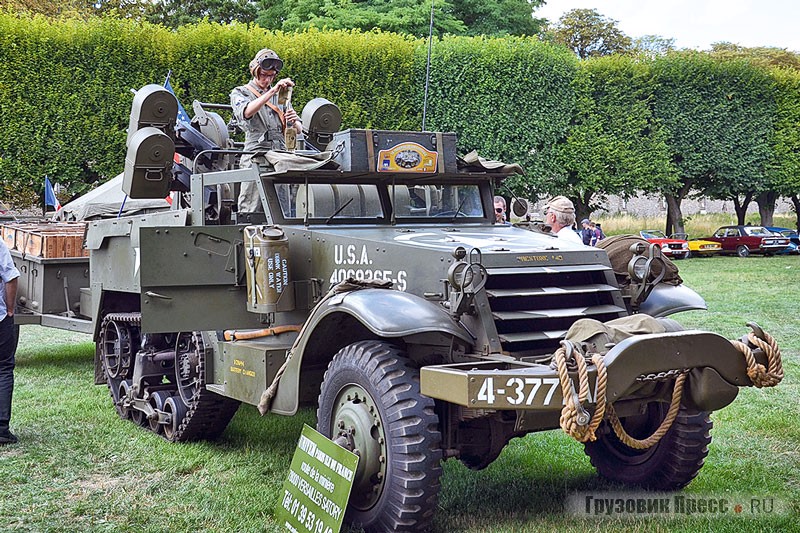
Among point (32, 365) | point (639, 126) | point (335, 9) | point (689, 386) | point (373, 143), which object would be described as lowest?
point (32, 365)

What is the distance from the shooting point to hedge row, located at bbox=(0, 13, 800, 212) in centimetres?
1898

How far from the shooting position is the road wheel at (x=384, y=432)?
15.2 ft

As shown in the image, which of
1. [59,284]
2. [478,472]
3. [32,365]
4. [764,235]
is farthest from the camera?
[764,235]

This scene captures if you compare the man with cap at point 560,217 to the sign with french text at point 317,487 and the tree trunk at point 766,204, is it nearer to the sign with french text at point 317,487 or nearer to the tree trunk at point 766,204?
the sign with french text at point 317,487

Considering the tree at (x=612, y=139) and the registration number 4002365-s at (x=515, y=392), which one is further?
the tree at (x=612, y=139)

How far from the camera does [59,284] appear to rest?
9.86 m

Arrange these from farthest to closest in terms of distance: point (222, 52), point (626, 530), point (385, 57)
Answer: point (385, 57)
point (222, 52)
point (626, 530)

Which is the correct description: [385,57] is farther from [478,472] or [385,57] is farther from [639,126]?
[478,472]

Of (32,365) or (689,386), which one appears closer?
(689,386)

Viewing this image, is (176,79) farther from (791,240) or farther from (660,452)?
(791,240)

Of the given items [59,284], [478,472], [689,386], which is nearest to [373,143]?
[478,472]

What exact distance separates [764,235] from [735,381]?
28.1 meters

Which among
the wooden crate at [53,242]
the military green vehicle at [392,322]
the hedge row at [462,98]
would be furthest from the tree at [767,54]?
the military green vehicle at [392,322]

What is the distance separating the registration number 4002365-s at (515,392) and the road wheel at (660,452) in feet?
4.15
